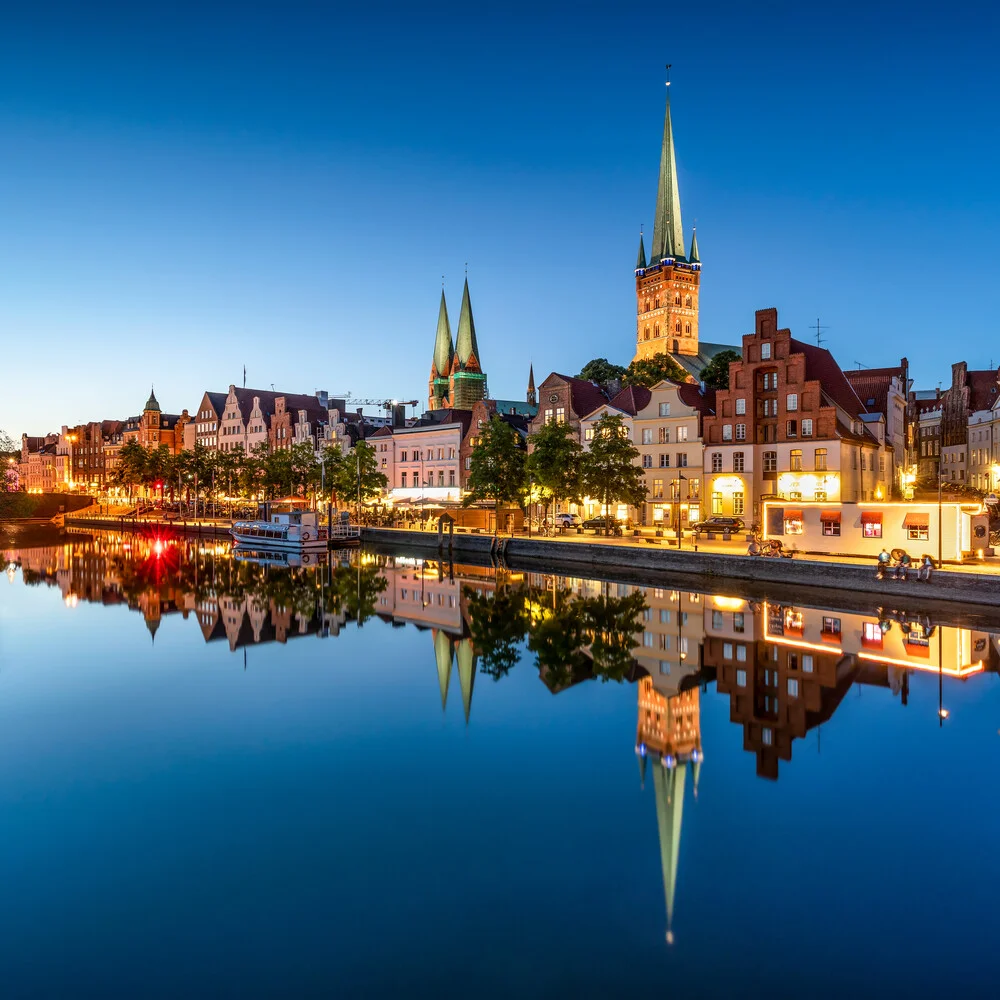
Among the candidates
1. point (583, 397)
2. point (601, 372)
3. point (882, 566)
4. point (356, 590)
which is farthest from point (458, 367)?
point (882, 566)

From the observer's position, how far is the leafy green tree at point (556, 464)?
6112 centimetres

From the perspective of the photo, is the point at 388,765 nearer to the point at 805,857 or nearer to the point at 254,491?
the point at 805,857

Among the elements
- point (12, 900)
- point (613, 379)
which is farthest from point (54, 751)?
point (613, 379)

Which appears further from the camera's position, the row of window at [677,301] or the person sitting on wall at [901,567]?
the row of window at [677,301]

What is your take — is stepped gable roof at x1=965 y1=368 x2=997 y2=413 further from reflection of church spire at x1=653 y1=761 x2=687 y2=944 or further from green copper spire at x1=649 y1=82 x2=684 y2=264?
reflection of church spire at x1=653 y1=761 x2=687 y2=944

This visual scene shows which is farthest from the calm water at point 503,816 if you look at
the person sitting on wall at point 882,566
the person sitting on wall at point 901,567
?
the person sitting on wall at point 882,566

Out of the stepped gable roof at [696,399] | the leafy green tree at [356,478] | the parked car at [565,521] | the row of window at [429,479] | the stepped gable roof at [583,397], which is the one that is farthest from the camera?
the row of window at [429,479]

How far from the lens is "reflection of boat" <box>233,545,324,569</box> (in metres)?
61.0

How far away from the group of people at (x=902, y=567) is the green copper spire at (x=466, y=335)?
12025 cm

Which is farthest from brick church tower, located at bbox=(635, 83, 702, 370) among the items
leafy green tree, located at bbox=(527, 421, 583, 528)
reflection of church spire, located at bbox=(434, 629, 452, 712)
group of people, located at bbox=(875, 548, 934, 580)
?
reflection of church spire, located at bbox=(434, 629, 452, 712)

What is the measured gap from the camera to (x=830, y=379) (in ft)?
209

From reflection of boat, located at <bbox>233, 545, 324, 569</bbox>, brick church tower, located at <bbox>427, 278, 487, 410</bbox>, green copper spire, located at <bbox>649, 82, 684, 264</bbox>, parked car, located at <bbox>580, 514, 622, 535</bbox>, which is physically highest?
green copper spire, located at <bbox>649, 82, 684, 264</bbox>

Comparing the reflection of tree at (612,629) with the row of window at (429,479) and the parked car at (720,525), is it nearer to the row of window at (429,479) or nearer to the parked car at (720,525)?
the parked car at (720,525)

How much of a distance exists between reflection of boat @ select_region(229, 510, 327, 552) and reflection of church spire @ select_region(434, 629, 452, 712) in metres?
39.4
